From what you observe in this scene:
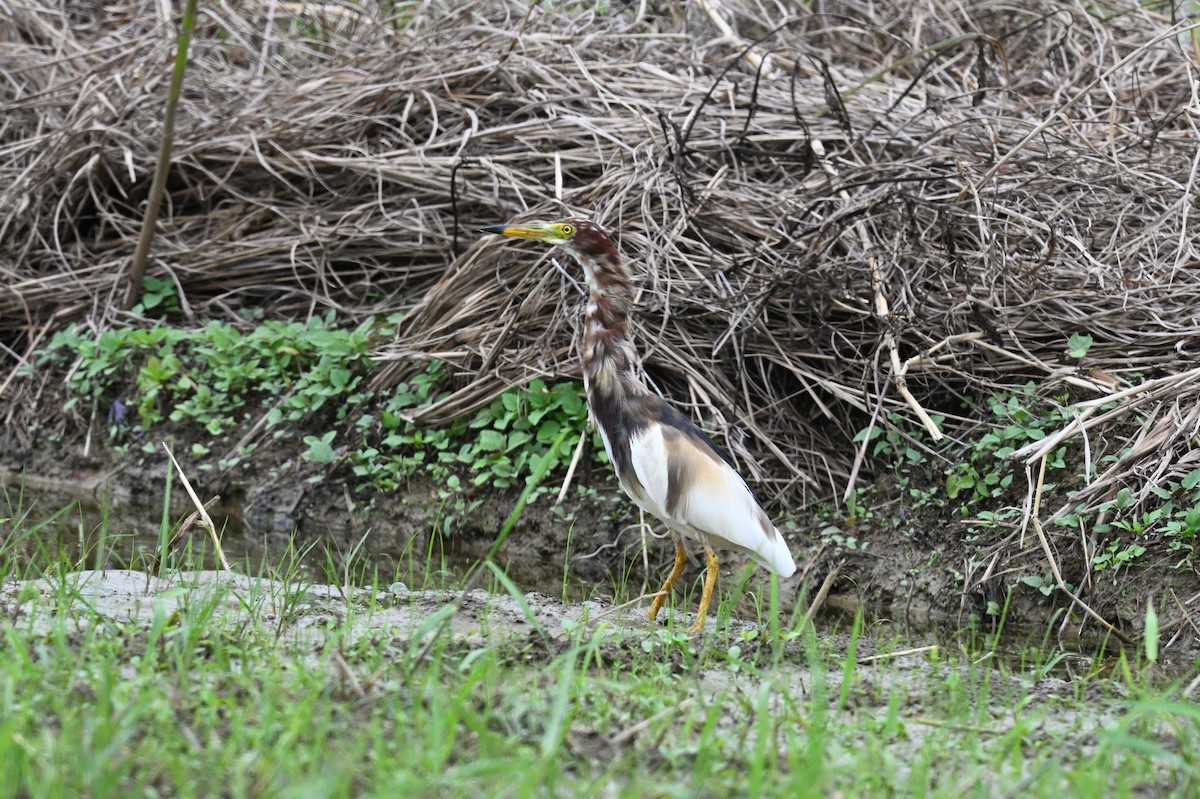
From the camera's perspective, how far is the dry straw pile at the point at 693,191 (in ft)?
16.9

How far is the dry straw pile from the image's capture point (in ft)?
16.9

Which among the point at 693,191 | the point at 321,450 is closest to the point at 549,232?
the point at 693,191

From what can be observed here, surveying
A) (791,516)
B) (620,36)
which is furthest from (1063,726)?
(620,36)

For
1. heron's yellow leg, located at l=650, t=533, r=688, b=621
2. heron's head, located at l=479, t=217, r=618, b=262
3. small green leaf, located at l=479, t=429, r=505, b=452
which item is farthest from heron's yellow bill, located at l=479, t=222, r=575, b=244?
small green leaf, located at l=479, t=429, r=505, b=452

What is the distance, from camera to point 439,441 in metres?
5.59

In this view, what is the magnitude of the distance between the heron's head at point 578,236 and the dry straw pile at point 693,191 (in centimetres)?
104

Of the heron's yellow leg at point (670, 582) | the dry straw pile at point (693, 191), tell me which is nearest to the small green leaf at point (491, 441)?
the dry straw pile at point (693, 191)

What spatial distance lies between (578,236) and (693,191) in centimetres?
154

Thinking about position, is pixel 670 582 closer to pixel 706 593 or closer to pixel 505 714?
pixel 706 593

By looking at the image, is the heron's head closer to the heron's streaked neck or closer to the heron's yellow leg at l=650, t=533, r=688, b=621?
the heron's streaked neck

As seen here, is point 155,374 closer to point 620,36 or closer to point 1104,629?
point 620,36

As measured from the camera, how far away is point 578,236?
4246mm

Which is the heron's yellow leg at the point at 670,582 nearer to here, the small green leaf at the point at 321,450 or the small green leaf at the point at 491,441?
the small green leaf at the point at 491,441

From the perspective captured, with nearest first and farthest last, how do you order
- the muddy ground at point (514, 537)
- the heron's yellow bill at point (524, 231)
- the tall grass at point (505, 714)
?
the tall grass at point (505, 714) → the heron's yellow bill at point (524, 231) → the muddy ground at point (514, 537)
